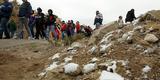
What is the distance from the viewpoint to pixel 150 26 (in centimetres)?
1245

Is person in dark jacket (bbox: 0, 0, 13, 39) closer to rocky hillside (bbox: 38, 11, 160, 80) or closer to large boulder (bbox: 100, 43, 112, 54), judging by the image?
rocky hillside (bbox: 38, 11, 160, 80)

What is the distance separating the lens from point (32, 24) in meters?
19.5

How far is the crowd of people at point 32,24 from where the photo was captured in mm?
18469

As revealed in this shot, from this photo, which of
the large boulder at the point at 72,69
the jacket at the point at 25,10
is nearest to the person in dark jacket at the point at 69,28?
the jacket at the point at 25,10

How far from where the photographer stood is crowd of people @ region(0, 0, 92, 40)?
60.6 feet

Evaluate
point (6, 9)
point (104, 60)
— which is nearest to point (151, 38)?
point (104, 60)

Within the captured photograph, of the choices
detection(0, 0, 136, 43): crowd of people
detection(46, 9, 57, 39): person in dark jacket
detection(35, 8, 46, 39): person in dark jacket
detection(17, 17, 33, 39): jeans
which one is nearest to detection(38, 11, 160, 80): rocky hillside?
detection(46, 9, 57, 39): person in dark jacket

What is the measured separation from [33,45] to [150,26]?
597 centimetres

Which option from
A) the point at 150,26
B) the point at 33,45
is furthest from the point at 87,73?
the point at 33,45

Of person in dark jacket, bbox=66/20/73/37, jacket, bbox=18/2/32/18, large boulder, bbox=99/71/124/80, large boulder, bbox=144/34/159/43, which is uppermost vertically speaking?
jacket, bbox=18/2/32/18

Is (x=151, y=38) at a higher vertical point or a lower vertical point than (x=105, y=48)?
higher

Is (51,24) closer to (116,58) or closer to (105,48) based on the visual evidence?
(105,48)

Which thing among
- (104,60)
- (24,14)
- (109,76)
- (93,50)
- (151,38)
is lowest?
(109,76)

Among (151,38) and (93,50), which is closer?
(151,38)
